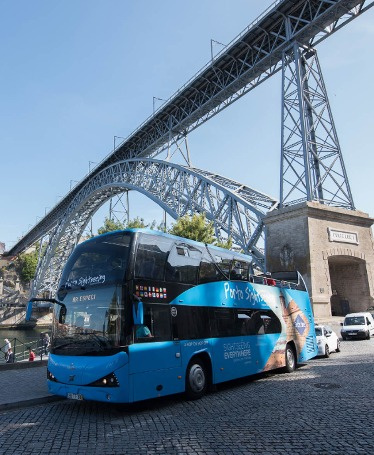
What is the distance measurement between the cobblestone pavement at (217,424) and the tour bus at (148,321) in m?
0.53

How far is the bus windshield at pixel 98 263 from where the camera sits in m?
8.11

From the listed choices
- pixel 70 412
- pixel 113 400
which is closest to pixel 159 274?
pixel 113 400

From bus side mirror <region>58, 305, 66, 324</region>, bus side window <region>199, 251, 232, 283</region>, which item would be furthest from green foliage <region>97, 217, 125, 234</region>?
bus side mirror <region>58, 305, 66, 324</region>

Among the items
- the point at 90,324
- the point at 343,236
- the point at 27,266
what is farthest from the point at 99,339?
the point at 27,266

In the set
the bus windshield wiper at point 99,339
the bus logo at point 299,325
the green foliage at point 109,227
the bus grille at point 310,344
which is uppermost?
the green foliage at point 109,227

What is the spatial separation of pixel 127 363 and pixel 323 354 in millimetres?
11067

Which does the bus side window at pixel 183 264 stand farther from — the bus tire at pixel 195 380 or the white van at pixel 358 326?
the white van at pixel 358 326

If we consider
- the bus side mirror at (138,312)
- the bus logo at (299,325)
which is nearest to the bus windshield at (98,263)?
the bus side mirror at (138,312)

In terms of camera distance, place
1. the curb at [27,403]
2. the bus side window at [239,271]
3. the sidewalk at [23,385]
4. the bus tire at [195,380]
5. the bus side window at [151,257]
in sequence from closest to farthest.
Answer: the bus side window at [151,257], the curb at [27,403], the bus tire at [195,380], the sidewalk at [23,385], the bus side window at [239,271]

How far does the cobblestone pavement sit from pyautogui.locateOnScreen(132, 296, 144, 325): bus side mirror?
1773mm

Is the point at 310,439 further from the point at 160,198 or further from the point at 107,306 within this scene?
the point at 160,198

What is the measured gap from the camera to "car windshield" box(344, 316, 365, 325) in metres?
21.1

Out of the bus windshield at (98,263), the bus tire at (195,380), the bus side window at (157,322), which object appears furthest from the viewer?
the bus tire at (195,380)

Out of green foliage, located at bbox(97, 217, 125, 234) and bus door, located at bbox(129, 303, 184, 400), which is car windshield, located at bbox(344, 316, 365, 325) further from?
green foliage, located at bbox(97, 217, 125, 234)
